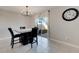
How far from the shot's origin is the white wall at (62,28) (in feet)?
11.2

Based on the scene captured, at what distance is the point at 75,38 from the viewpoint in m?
3.43

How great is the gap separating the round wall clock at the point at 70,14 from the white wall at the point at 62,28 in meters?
0.16

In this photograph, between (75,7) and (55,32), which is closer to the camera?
(75,7)

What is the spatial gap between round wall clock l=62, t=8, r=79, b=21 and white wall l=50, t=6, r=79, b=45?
16cm

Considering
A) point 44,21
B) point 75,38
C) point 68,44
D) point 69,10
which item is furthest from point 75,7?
point 44,21

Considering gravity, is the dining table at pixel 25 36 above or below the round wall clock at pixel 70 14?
below

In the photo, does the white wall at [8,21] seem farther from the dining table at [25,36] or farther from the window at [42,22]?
the dining table at [25,36]

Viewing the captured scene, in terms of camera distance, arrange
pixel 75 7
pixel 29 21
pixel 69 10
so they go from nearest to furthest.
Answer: pixel 75 7 → pixel 69 10 → pixel 29 21

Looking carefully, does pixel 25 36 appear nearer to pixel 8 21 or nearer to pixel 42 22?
pixel 42 22

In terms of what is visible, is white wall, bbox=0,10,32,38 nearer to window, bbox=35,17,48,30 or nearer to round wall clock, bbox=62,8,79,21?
window, bbox=35,17,48,30

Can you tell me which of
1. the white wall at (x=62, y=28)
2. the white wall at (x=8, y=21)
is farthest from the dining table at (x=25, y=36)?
the white wall at (x=8, y=21)

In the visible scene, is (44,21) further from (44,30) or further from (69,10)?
(69,10)

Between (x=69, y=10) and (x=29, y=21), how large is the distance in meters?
3.83
